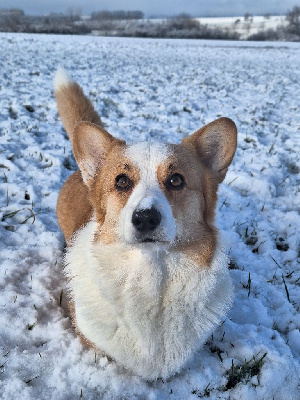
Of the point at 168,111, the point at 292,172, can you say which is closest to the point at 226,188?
the point at 292,172

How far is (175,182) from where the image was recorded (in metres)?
2.05

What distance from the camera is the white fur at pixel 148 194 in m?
1.77

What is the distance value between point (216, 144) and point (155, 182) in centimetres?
54

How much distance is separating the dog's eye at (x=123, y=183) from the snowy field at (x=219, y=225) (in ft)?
3.15

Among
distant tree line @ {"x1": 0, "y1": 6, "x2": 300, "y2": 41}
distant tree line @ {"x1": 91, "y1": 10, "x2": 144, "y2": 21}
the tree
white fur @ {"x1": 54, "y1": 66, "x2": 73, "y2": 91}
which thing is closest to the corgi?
white fur @ {"x1": 54, "y1": 66, "x2": 73, "y2": 91}

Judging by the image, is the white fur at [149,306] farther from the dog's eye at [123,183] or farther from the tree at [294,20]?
the tree at [294,20]

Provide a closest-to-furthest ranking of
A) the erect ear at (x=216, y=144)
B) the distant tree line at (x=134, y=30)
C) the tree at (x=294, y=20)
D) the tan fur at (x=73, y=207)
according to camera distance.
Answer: the erect ear at (x=216, y=144)
the tan fur at (x=73, y=207)
the distant tree line at (x=134, y=30)
the tree at (x=294, y=20)

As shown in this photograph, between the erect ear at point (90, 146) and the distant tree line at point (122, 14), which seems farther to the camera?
the distant tree line at point (122, 14)

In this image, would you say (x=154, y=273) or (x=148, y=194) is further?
(x=154, y=273)

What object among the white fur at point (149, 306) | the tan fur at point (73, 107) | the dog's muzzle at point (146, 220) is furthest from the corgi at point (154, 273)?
the tan fur at point (73, 107)

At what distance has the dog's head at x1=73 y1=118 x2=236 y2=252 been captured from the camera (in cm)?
179

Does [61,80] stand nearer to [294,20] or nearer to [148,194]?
Answer: [148,194]

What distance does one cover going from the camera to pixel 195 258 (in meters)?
A: 2.01

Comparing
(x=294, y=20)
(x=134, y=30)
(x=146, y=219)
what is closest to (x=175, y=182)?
(x=146, y=219)
